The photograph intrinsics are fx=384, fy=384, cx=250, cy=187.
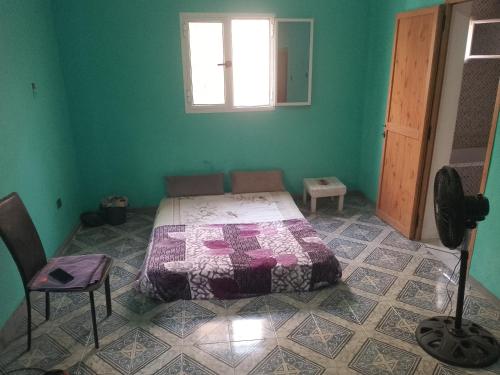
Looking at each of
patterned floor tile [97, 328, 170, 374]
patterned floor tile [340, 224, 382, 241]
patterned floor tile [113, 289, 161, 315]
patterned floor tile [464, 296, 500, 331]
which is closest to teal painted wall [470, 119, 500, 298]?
patterned floor tile [464, 296, 500, 331]

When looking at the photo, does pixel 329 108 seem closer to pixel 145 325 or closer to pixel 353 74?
pixel 353 74

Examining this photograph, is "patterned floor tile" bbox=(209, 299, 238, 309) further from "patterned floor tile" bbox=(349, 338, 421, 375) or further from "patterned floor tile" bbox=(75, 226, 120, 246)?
"patterned floor tile" bbox=(75, 226, 120, 246)

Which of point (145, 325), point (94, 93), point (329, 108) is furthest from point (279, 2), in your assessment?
point (145, 325)

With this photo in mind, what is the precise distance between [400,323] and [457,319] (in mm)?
350

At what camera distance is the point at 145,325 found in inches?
102

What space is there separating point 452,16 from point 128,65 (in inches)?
122

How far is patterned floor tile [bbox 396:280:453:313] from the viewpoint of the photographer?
2.75 metres

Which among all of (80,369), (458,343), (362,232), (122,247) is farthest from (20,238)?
(362,232)

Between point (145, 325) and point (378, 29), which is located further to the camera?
point (378, 29)

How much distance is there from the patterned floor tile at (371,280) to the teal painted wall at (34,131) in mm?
2480

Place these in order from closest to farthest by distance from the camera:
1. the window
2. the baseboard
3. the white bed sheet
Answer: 1. the baseboard
2. the white bed sheet
3. the window

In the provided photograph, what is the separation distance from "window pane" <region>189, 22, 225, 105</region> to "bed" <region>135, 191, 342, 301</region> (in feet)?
4.81

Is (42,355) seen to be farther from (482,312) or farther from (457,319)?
(482,312)

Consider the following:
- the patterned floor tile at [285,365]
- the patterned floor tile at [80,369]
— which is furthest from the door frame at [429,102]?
the patterned floor tile at [80,369]
